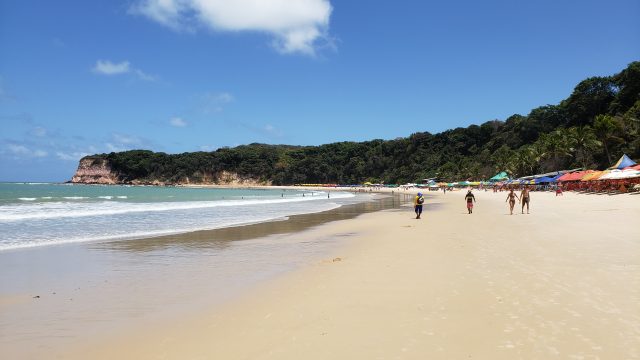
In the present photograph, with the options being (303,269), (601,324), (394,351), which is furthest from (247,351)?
(303,269)

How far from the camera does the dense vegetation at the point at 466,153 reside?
6488 centimetres

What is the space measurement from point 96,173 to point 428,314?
214452mm

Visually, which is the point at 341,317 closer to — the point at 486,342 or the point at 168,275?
the point at 486,342

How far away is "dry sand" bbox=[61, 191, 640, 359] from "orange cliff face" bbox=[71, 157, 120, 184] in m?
203

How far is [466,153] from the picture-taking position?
12988cm

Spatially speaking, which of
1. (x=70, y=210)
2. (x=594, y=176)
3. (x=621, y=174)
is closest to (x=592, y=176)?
(x=594, y=176)

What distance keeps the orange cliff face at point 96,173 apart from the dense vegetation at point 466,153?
431cm

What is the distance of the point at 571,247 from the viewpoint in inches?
446

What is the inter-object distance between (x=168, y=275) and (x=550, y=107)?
358ft

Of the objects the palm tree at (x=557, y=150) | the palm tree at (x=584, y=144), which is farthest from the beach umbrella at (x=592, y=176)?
the palm tree at (x=557, y=150)

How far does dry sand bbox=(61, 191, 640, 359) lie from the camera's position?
15.9 feet

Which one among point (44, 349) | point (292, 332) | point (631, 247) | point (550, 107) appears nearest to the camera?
point (44, 349)

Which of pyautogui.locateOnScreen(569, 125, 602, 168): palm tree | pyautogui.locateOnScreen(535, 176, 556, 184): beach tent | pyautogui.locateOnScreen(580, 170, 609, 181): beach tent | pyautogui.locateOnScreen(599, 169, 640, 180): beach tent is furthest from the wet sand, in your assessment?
pyautogui.locateOnScreen(569, 125, 602, 168): palm tree

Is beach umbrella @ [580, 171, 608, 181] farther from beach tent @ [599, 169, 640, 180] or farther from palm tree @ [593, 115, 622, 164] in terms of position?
palm tree @ [593, 115, 622, 164]
